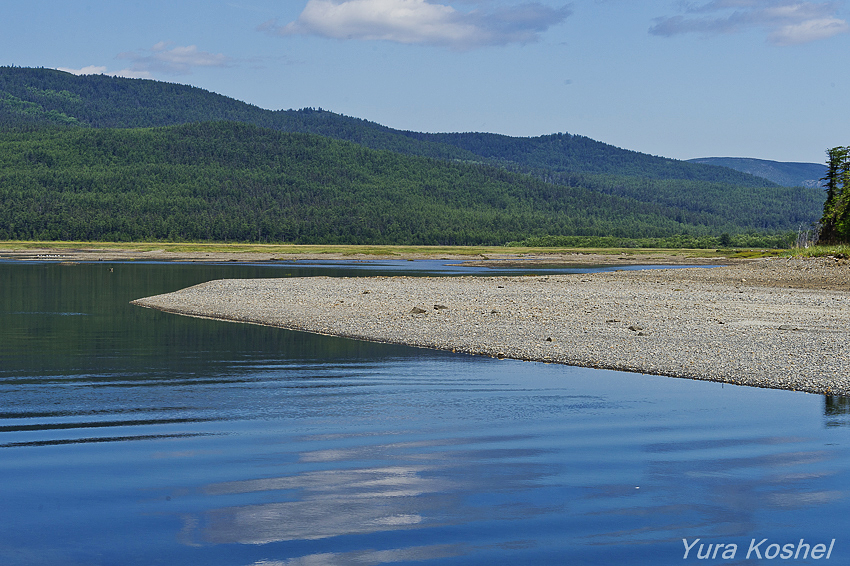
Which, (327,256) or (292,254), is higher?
(292,254)

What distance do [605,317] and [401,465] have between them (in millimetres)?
18044

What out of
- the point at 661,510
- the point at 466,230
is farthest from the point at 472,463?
the point at 466,230

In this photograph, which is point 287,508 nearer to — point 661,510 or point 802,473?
point 661,510

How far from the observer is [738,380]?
16.8 meters

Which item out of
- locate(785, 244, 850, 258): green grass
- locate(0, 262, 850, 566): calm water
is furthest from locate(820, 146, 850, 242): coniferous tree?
locate(0, 262, 850, 566): calm water

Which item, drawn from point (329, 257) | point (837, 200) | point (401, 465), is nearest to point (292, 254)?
point (329, 257)

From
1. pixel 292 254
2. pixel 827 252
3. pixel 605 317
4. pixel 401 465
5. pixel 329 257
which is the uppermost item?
pixel 827 252

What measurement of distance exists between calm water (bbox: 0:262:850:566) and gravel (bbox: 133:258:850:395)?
1.83 meters

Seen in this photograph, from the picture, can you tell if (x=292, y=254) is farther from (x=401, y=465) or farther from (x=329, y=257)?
(x=401, y=465)

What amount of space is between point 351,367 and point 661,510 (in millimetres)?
10809

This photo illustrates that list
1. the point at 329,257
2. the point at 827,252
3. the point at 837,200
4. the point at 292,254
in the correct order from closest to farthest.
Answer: the point at 827,252 < the point at 837,200 < the point at 329,257 < the point at 292,254

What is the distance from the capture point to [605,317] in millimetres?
27391

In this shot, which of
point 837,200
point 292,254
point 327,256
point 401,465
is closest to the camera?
point 401,465

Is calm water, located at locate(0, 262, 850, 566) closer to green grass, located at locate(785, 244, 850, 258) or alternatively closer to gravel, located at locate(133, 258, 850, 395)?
gravel, located at locate(133, 258, 850, 395)
